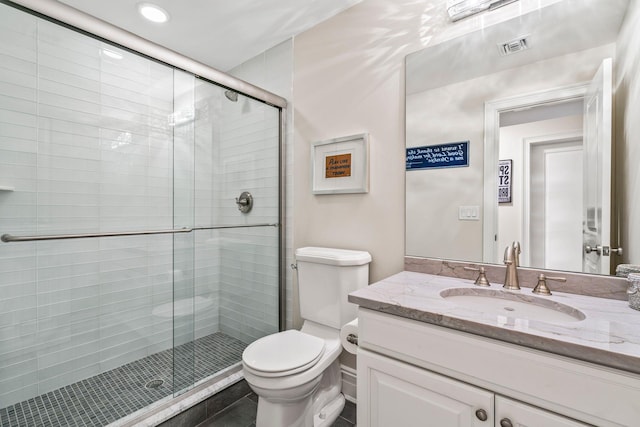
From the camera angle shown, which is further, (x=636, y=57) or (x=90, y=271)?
(x=90, y=271)

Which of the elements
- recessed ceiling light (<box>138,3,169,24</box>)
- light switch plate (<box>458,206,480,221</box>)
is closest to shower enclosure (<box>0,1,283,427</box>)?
recessed ceiling light (<box>138,3,169,24</box>)

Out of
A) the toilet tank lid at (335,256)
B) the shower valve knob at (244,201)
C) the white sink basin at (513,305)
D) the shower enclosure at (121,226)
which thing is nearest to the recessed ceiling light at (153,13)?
the shower enclosure at (121,226)

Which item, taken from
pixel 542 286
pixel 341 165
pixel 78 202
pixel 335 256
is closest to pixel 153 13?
pixel 78 202

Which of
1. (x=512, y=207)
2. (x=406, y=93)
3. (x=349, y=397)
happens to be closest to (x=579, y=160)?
(x=512, y=207)

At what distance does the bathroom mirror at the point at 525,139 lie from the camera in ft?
3.51

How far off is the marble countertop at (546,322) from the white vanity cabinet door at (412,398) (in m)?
0.18

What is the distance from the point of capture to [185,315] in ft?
6.17

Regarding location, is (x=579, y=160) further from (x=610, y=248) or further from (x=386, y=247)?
(x=386, y=247)

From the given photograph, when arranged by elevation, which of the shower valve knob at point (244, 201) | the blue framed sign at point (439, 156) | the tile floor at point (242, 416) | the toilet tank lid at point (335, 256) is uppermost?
the blue framed sign at point (439, 156)

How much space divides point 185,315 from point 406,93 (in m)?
1.88

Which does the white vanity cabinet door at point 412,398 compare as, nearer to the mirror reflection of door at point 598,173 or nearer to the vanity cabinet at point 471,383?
the vanity cabinet at point 471,383

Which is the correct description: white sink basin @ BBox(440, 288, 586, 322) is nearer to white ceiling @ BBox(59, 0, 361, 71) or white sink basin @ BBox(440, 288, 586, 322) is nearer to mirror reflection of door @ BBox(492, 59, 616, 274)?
mirror reflection of door @ BBox(492, 59, 616, 274)

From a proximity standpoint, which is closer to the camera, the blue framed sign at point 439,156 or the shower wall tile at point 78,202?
the blue framed sign at point 439,156

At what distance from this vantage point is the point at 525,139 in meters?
1.21
